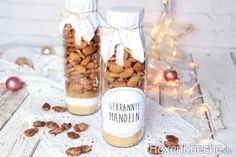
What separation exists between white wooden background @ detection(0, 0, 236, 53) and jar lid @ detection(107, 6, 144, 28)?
604mm

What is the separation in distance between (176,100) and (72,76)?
10.5 inches

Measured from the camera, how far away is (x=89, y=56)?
2.88 feet

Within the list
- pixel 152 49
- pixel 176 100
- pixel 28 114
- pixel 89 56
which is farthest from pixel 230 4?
pixel 28 114

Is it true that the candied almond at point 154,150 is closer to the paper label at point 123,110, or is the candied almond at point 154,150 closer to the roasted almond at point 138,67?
the paper label at point 123,110

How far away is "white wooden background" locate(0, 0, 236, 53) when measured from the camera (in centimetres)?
133

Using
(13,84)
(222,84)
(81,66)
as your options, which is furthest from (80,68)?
(222,84)

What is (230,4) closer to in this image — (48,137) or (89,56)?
(89,56)

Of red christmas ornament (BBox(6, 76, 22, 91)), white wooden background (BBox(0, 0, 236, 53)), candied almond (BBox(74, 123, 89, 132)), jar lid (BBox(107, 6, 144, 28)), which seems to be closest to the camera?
jar lid (BBox(107, 6, 144, 28))

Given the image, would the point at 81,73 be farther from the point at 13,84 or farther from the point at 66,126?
the point at 13,84

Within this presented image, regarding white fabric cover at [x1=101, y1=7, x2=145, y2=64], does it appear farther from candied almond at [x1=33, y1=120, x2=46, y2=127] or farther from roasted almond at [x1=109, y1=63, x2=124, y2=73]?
candied almond at [x1=33, y1=120, x2=46, y2=127]

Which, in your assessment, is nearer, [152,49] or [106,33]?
[106,33]

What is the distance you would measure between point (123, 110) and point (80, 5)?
0.24m

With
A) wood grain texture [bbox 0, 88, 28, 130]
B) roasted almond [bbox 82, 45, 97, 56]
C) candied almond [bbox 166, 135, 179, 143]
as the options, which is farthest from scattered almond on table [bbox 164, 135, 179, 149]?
wood grain texture [bbox 0, 88, 28, 130]

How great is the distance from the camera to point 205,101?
3.28 feet
